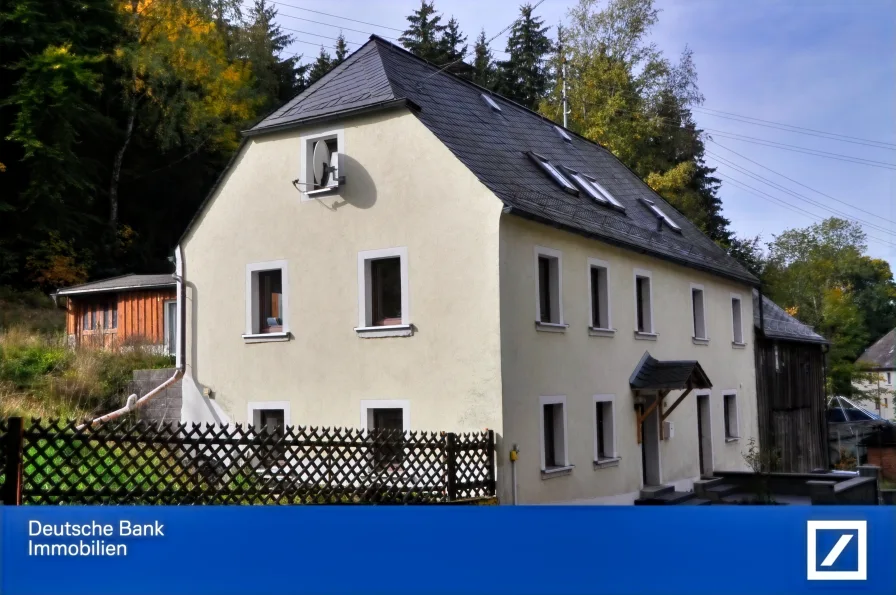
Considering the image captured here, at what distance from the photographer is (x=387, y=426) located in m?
6.09

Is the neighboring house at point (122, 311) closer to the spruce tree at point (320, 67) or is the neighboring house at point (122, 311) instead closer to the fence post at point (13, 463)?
the fence post at point (13, 463)

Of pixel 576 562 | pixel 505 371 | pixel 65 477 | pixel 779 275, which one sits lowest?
pixel 576 562

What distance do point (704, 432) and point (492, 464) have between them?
13.7 feet

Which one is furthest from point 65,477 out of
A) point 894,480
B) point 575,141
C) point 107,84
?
point 894,480

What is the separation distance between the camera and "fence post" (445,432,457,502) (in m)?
6.66

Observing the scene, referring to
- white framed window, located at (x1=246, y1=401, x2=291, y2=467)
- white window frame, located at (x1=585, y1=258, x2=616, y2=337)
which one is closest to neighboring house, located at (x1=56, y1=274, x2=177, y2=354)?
white framed window, located at (x1=246, y1=401, x2=291, y2=467)

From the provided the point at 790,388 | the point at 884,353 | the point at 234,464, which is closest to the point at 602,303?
the point at 234,464

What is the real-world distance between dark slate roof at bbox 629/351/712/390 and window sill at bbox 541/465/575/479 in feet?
5.58

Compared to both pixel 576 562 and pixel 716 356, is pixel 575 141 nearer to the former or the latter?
pixel 576 562

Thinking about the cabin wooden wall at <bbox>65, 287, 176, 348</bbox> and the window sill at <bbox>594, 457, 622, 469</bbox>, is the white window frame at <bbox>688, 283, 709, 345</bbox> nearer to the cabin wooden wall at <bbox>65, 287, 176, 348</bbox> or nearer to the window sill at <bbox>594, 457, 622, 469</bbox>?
the window sill at <bbox>594, 457, 622, 469</bbox>

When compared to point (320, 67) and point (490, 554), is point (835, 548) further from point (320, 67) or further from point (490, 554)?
point (320, 67)

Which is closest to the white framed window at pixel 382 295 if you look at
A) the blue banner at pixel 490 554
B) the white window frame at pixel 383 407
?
the white window frame at pixel 383 407

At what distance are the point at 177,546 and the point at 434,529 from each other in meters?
1.21

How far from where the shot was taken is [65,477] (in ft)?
16.2
